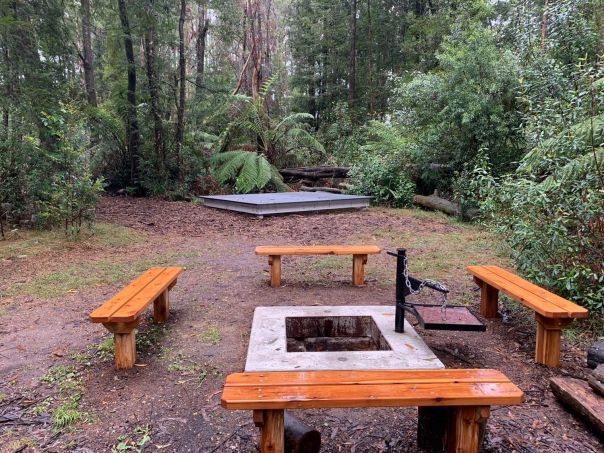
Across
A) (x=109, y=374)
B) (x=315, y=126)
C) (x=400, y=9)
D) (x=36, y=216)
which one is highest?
(x=400, y=9)

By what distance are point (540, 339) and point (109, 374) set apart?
2.82 metres

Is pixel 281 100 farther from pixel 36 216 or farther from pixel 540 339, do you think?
pixel 540 339

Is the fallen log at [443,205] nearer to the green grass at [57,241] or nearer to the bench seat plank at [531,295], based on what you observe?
the bench seat plank at [531,295]

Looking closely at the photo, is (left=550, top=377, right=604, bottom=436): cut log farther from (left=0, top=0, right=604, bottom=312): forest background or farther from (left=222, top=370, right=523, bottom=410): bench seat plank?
(left=0, top=0, right=604, bottom=312): forest background

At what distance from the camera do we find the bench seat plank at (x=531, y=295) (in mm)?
2812

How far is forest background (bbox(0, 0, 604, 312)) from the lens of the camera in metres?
4.36

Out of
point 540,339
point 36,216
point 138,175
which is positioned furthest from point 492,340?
point 138,175

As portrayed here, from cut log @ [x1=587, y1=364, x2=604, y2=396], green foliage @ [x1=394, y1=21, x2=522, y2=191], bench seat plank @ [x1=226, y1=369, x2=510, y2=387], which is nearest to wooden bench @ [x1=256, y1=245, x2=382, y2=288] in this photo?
cut log @ [x1=587, y1=364, x2=604, y2=396]

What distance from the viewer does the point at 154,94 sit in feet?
36.0

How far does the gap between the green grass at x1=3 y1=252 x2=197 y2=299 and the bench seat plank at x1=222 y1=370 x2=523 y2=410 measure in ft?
11.1

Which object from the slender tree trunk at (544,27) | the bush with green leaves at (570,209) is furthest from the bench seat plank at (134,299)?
the slender tree trunk at (544,27)

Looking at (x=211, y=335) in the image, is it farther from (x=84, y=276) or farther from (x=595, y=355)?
(x=595, y=355)

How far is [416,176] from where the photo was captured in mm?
11578

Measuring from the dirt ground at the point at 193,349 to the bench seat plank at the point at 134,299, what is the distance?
0.37 metres
